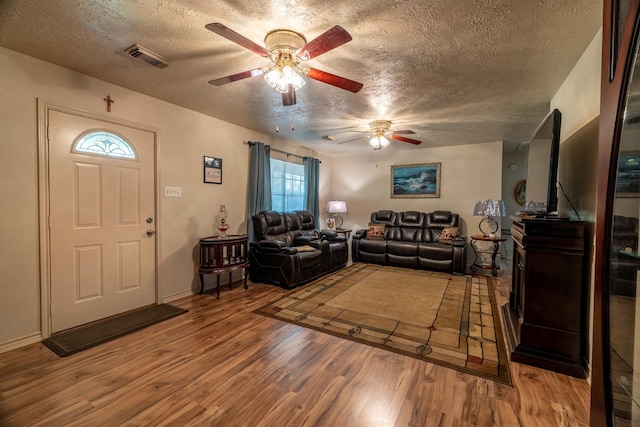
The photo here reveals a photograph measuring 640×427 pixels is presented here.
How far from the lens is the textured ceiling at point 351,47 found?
1.67 meters

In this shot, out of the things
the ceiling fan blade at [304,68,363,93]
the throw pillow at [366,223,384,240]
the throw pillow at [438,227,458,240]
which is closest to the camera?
the ceiling fan blade at [304,68,363,93]

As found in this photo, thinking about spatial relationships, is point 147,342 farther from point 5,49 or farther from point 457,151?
point 457,151

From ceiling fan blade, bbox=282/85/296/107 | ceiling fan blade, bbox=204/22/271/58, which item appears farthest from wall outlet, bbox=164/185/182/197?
ceiling fan blade, bbox=204/22/271/58

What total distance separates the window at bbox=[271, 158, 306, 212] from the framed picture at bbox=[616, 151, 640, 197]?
4.52 m

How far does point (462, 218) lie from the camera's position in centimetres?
546

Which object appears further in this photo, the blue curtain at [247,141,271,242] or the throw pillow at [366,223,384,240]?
the throw pillow at [366,223,384,240]

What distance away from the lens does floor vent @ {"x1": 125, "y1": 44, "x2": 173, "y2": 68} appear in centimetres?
211

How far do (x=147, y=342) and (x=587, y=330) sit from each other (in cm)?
346

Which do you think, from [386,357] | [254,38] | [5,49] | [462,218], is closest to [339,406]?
[386,357]

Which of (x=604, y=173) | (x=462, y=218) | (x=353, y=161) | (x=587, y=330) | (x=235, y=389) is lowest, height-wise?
(x=235, y=389)

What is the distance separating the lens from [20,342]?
226 centimetres

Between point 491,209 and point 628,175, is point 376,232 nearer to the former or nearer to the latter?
point 491,209

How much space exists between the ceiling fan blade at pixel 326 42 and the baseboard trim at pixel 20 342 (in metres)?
3.22

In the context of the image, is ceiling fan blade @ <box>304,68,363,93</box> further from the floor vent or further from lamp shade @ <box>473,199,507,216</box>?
lamp shade @ <box>473,199,507,216</box>
